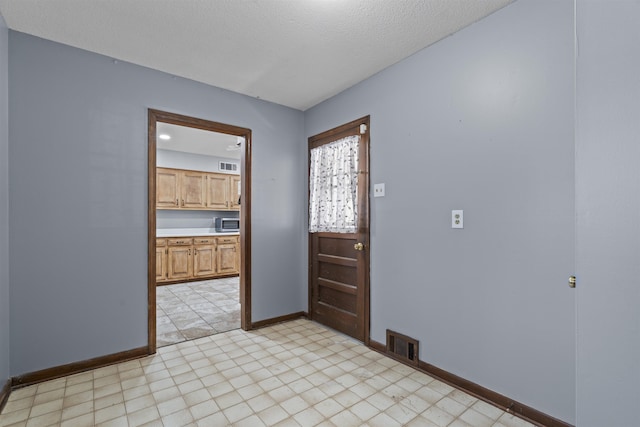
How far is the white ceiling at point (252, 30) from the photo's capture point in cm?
197

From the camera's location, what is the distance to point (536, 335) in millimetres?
1825

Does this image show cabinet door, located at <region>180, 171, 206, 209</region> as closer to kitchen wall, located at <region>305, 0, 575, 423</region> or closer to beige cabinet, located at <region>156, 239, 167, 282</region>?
beige cabinet, located at <region>156, 239, 167, 282</region>

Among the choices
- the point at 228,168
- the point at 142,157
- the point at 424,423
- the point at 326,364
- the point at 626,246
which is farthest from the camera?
the point at 228,168

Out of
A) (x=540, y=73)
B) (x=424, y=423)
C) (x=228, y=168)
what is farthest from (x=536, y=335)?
(x=228, y=168)

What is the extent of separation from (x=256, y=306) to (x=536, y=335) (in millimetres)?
2612

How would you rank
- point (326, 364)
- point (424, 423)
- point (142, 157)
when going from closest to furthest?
point (424, 423), point (326, 364), point (142, 157)

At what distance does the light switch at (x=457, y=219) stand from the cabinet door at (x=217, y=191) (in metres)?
5.46

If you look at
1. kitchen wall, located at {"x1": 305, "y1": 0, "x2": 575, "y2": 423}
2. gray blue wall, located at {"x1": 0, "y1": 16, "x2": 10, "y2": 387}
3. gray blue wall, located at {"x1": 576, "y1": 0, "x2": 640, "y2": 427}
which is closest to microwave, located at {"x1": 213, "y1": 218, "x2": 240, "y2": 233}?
gray blue wall, located at {"x1": 0, "y1": 16, "x2": 10, "y2": 387}

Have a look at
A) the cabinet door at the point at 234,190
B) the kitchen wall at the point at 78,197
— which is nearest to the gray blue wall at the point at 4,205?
the kitchen wall at the point at 78,197

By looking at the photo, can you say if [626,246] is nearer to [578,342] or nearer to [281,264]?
[578,342]

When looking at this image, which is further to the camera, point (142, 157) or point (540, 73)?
point (142, 157)

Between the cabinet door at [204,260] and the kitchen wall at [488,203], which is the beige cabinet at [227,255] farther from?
the kitchen wall at [488,203]

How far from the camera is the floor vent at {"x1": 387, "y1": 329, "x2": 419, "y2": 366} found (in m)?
2.49

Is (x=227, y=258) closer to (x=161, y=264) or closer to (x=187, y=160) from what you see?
(x=161, y=264)
